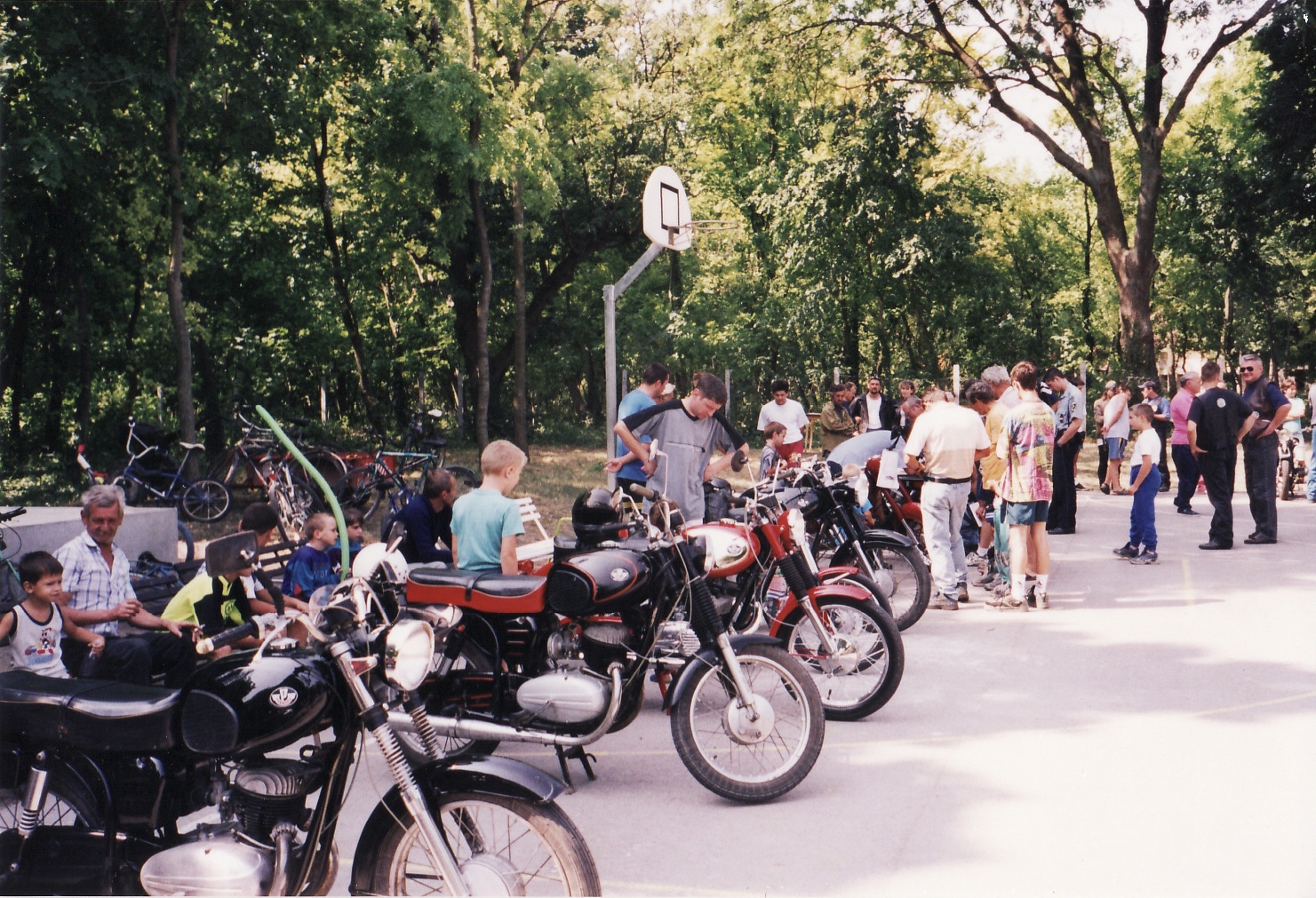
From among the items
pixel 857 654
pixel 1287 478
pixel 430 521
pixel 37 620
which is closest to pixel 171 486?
pixel 430 521

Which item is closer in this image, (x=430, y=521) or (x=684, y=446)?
(x=684, y=446)

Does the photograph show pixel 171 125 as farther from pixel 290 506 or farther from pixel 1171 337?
pixel 1171 337

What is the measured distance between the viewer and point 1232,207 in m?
24.2

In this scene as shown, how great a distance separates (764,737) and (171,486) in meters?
9.84

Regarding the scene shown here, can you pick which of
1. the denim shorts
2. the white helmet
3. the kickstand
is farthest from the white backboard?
the white helmet

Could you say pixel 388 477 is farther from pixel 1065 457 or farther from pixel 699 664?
pixel 699 664

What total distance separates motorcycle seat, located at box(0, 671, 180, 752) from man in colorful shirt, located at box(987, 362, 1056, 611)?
6.76 m

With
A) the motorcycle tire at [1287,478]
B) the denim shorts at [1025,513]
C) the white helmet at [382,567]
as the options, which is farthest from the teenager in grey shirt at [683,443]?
the motorcycle tire at [1287,478]

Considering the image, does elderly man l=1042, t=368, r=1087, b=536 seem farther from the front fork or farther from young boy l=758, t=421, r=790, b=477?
the front fork

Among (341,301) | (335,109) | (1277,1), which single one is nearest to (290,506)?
(335,109)

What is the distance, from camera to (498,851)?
3027 mm

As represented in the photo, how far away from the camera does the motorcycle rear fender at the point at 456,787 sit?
2.97m

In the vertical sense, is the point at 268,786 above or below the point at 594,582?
below

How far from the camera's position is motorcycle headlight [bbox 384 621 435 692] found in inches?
119
